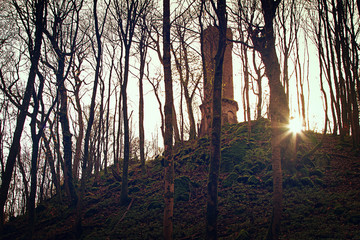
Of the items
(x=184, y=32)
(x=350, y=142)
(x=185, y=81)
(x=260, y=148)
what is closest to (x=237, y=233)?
(x=260, y=148)

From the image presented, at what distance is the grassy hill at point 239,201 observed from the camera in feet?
20.3

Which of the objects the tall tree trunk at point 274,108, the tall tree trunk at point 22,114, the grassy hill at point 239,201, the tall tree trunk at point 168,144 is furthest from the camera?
the tall tree trunk at point 22,114

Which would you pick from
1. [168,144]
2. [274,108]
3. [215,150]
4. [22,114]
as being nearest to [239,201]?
[215,150]

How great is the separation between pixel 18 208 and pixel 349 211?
3067 centimetres

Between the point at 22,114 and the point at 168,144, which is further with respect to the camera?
the point at 22,114

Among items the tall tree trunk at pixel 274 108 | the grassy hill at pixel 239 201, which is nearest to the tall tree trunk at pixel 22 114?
the grassy hill at pixel 239 201

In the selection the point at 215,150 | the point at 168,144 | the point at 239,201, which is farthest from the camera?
the point at 239,201

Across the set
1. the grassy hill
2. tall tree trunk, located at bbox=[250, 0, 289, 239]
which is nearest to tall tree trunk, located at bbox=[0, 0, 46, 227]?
the grassy hill

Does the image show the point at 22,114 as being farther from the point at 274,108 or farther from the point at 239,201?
the point at 239,201

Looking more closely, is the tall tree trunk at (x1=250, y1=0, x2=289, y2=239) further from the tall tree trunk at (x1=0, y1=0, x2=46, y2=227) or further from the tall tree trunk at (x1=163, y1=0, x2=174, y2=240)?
the tall tree trunk at (x1=0, y1=0, x2=46, y2=227)

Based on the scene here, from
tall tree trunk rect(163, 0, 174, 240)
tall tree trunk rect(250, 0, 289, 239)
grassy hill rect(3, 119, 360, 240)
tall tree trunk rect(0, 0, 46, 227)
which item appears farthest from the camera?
tall tree trunk rect(0, 0, 46, 227)

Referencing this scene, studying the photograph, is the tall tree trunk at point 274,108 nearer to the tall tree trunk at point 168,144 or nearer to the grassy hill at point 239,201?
the grassy hill at point 239,201

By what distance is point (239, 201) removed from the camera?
8.47m

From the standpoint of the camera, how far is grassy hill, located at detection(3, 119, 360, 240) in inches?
244
